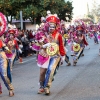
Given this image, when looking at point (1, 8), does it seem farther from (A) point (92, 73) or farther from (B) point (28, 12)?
(A) point (92, 73)

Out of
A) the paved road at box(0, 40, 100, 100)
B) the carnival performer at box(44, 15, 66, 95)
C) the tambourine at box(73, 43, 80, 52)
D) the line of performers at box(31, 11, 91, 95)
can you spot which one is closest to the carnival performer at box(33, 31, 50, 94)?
the line of performers at box(31, 11, 91, 95)

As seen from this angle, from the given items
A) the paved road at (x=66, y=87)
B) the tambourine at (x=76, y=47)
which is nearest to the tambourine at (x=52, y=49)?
the paved road at (x=66, y=87)

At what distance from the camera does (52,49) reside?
844 cm

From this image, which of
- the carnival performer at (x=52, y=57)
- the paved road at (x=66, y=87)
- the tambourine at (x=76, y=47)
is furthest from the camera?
the tambourine at (x=76, y=47)

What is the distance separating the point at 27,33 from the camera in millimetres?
23797

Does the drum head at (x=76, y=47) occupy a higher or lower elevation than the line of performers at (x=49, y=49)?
lower

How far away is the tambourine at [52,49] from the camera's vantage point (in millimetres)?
8461

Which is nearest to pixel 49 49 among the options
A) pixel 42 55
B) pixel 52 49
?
pixel 52 49

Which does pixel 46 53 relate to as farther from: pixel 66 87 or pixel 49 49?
pixel 66 87

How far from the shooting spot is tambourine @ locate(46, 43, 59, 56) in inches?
333

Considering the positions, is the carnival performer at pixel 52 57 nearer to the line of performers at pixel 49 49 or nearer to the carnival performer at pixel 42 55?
the line of performers at pixel 49 49

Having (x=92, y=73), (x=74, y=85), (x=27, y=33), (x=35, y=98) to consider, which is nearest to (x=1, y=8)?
(x=27, y=33)

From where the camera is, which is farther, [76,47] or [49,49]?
[76,47]

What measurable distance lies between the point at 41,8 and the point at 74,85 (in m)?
20.3
